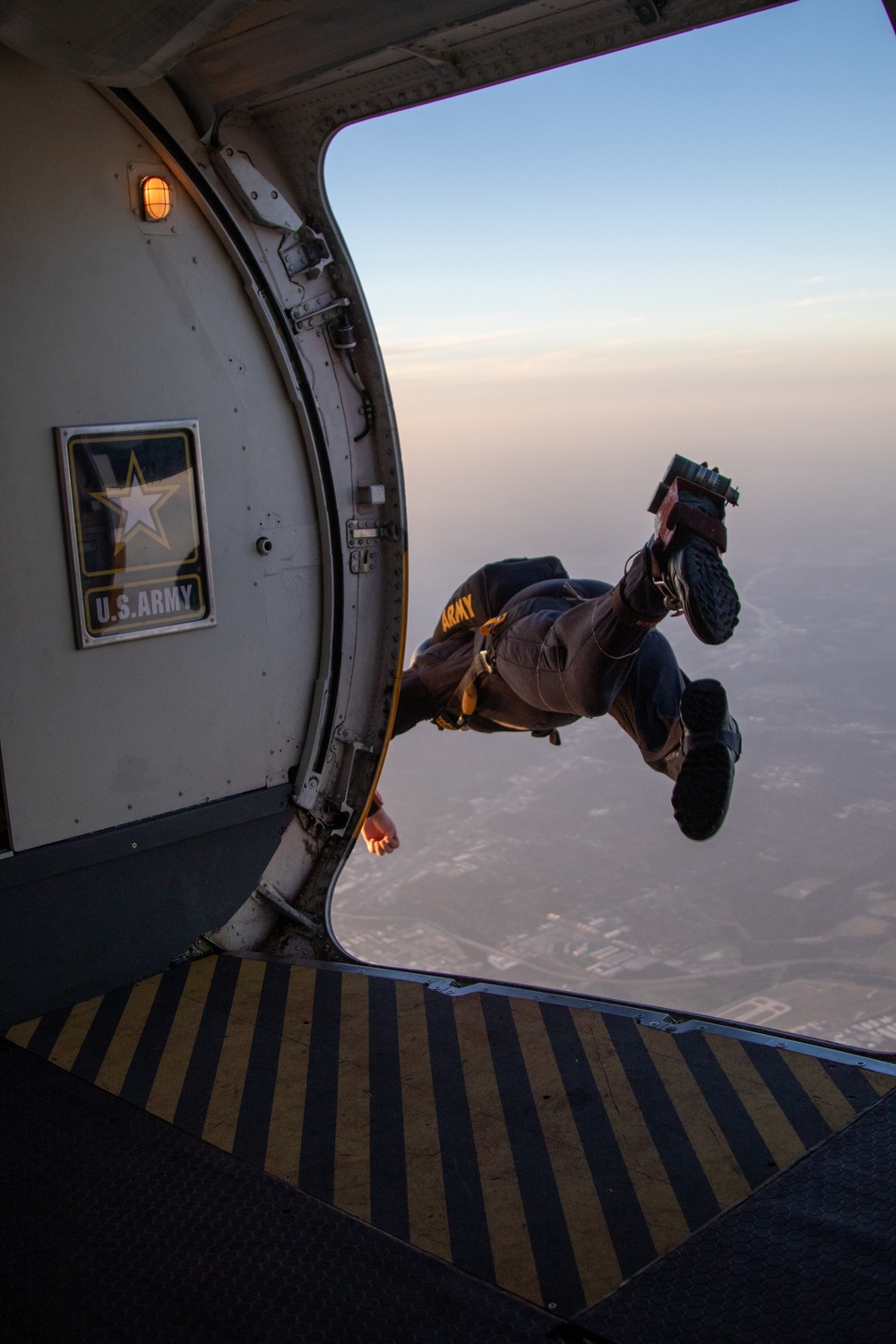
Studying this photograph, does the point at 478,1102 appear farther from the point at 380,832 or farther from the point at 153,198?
the point at 153,198

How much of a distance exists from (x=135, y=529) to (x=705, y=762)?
227 cm

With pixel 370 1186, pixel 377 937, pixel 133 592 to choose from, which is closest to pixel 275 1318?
→ pixel 370 1186

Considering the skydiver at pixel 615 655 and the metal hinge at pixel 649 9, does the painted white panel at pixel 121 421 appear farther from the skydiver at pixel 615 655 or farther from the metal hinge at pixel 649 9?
the metal hinge at pixel 649 9

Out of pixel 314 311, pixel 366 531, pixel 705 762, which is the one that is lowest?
pixel 705 762

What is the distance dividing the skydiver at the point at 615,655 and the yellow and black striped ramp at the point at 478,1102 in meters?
1.16

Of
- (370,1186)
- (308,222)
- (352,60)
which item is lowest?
(370,1186)

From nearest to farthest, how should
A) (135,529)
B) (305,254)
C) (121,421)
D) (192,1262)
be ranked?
(192,1262) < (121,421) < (135,529) < (305,254)

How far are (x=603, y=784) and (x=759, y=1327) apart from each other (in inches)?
2580

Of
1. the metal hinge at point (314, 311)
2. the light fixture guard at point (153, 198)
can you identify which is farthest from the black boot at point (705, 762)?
the light fixture guard at point (153, 198)

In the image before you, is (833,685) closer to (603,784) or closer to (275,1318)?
(603,784)

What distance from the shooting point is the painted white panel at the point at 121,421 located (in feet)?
9.97

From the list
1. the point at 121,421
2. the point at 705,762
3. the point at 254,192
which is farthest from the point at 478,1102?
the point at 254,192

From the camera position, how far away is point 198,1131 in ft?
9.24

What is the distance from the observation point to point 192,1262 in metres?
2.28
